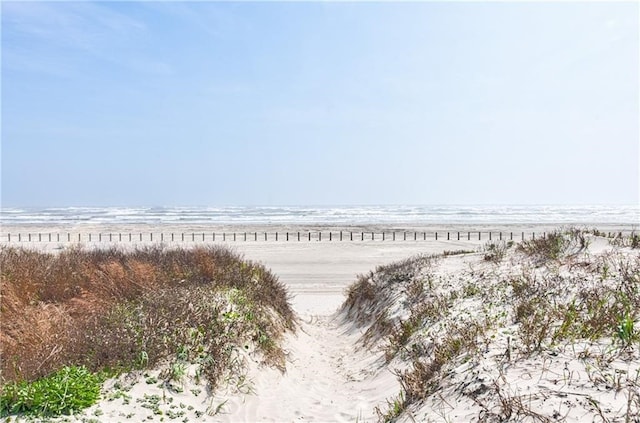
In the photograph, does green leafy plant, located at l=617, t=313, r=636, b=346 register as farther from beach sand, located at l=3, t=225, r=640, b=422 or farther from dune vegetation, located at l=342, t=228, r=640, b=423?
beach sand, located at l=3, t=225, r=640, b=422

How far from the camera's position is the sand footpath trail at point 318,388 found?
20.6ft

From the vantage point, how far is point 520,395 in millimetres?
4285

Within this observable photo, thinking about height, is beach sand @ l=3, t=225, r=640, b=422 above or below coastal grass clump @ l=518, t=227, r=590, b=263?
below

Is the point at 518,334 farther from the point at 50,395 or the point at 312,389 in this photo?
the point at 50,395

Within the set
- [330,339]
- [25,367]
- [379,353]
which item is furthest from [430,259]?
[25,367]

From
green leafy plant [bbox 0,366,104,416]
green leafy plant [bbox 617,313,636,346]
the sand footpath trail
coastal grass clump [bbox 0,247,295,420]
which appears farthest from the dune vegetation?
green leafy plant [bbox 0,366,104,416]

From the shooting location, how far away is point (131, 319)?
7.61 metres

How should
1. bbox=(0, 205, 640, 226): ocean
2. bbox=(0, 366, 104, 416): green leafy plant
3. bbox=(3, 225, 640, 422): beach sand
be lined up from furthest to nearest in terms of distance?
bbox=(0, 205, 640, 226): ocean
bbox=(3, 225, 640, 422): beach sand
bbox=(0, 366, 104, 416): green leafy plant

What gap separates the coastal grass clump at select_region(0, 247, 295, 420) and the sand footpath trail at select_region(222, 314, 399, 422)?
48cm

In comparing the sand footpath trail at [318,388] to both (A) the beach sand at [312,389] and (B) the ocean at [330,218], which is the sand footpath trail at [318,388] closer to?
(A) the beach sand at [312,389]

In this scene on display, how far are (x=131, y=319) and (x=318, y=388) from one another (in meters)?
3.48

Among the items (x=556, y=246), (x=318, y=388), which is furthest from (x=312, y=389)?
(x=556, y=246)

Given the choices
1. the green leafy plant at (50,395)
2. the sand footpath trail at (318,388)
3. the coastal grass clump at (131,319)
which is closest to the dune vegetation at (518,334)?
the sand footpath trail at (318,388)

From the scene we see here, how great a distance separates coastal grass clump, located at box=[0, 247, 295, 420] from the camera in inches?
243
